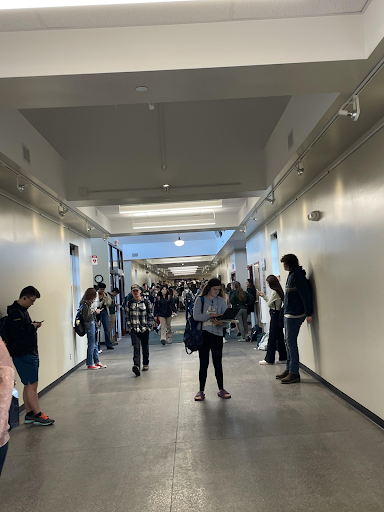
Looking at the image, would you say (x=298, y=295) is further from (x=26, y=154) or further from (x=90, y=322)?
(x=26, y=154)

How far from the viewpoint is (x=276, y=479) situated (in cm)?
333

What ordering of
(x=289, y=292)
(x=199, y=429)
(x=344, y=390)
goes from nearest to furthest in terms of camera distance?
(x=199, y=429) → (x=344, y=390) → (x=289, y=292)

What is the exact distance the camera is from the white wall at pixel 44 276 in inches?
221

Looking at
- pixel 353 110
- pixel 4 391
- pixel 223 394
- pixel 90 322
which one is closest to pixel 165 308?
pixel 90 322

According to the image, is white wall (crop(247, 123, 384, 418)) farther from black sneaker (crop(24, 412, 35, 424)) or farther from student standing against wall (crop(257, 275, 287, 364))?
black sneaker (crop(24, 412, 35, 424))

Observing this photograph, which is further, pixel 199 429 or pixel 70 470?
pixel 199 429

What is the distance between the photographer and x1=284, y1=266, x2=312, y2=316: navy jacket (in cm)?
631

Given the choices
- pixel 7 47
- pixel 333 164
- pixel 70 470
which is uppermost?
pixel 7 47

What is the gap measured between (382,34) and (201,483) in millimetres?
3446

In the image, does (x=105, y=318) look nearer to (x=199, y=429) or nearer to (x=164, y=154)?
(x=164, y=154)

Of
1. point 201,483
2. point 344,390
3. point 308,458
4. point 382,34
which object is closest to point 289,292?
point 344,390

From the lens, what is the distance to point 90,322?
820cm

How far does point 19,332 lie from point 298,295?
12.5 ft

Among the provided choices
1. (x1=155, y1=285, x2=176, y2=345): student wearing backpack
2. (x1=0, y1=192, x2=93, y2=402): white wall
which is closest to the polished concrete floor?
(x1=0, y1=192, x2=93, y2=402): white wall
